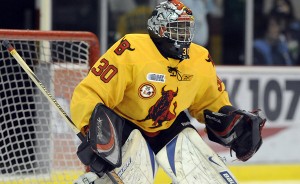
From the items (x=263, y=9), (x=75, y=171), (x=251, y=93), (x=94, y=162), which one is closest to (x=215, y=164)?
(x=94, y=162)

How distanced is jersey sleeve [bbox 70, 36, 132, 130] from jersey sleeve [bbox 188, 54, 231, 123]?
0.43m

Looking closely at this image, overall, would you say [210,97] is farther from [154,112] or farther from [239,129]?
[154,112]

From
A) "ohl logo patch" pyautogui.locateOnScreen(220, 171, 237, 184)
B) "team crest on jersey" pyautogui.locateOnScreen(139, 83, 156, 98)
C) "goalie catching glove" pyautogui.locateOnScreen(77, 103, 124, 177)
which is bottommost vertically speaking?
"ohl logo patch" pyautogui.locateOnScreen(220, 171, 237, 184)

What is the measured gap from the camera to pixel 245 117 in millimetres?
5199

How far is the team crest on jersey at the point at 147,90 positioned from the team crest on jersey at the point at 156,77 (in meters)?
0.03

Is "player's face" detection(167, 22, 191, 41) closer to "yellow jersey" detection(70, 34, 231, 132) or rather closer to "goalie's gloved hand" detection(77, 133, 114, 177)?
"yellow jersey" detection(70, 34, 231, 132)

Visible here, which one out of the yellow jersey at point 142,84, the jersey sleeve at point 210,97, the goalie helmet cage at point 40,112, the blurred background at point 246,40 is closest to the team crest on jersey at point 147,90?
the yellow jersey at point 142,84

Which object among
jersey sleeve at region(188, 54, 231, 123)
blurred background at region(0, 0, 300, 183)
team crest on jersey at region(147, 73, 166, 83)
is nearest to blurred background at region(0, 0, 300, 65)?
blurred background at region(0, 0, 300, 183)

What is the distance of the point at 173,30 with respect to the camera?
5055 millimetres

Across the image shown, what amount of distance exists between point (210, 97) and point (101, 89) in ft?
2.01

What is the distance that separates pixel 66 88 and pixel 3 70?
35 centimetres

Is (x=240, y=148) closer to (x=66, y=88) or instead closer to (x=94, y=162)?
(x=94, y=162)

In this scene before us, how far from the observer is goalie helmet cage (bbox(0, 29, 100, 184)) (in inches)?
232

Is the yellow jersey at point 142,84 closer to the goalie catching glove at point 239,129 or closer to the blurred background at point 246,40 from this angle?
the goalie catching glove at point 239,129
